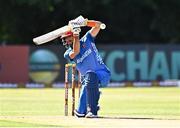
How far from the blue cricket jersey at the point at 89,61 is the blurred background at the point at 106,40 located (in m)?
21.3

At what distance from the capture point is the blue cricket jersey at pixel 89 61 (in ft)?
45.5

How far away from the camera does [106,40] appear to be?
45.3 meters

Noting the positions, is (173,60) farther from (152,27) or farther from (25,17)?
(25,17)

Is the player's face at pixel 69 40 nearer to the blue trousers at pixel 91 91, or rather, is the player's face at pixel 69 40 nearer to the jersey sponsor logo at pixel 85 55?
the jersey sponsor logo at pixel 85 55

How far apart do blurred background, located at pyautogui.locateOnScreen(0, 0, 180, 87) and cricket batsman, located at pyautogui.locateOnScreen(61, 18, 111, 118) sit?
21243 millimetres

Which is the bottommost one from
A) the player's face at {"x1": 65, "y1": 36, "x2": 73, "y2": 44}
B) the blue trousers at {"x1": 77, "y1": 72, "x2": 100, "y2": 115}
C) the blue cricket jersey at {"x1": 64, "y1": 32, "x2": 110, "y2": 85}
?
the blue trousers at {"x1": 77, "y1": 72, "x2": 100, "y2": 115}

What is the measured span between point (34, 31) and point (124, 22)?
5.86 m

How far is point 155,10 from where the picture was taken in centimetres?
4484

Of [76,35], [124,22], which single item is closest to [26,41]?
[124,22]

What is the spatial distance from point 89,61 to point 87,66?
11 centimetres

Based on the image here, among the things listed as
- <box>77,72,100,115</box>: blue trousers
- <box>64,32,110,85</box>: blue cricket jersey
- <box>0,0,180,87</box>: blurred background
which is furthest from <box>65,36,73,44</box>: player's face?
<box>0,0,180,87</box>: blurred background

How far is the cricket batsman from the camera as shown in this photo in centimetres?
1366

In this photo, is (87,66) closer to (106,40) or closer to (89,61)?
(89,61)

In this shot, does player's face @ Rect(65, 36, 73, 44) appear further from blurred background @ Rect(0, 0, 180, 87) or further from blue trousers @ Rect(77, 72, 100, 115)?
blurred background @ Rect(0, 0, 180, 87)
